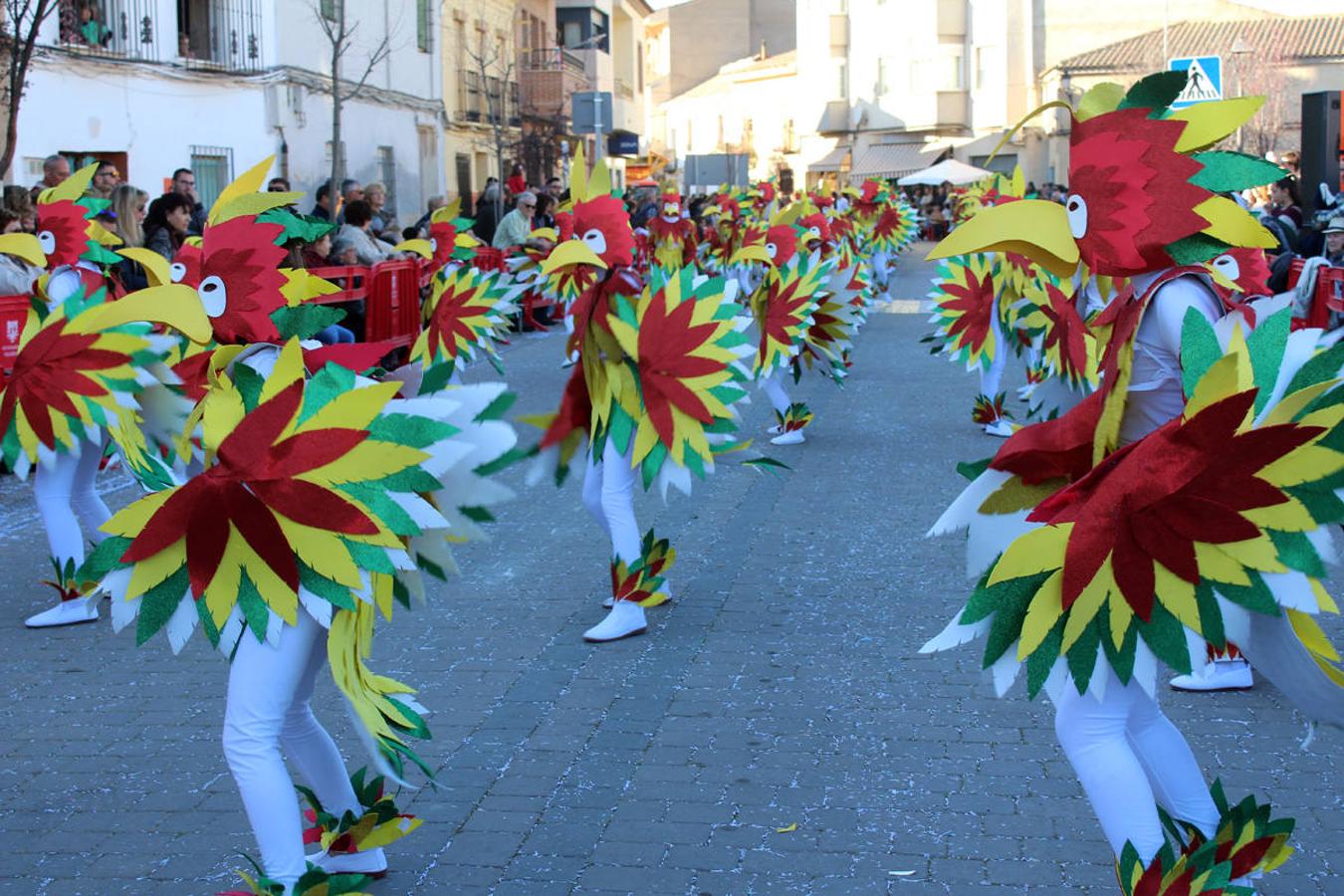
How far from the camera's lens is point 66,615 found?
7035 millimetres

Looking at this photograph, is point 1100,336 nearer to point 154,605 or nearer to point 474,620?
point 154,605

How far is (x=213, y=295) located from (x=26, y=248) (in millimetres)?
3360

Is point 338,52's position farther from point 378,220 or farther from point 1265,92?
point 1265,92

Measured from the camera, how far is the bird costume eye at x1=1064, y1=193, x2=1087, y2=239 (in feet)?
12.1

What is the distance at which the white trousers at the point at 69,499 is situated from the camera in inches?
274

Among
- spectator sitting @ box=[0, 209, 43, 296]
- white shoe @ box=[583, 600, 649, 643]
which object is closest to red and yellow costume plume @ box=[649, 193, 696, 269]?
spectator sitting @ box=[0, 209, 43, 296]

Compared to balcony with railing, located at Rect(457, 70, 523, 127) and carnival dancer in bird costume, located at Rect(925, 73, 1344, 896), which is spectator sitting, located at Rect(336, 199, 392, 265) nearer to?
carnival dancer in bird costume, located at Rect(925, 73, 1344, 896)

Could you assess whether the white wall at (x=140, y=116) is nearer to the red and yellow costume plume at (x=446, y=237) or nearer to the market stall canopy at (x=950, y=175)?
the red and yellow costume plume at (x=446, y=237)

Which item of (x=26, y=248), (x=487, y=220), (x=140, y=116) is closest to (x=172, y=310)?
(x=26, y=248)

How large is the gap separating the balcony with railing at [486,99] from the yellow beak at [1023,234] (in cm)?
3062

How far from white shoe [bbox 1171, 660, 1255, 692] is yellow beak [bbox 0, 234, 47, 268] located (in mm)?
4926

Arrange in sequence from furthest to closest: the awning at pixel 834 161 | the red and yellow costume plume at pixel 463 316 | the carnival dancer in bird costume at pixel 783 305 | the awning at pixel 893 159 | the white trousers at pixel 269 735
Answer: the awning at pixel 834 161
the awning at pixel 893 159
the red and yellow costume plume at pixel 463 316
the carnival dancer in bird costume at pixel 783 305
the white trousers at pixel 269 735

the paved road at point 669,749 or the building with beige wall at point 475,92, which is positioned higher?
the building with beige wall at point 475,92

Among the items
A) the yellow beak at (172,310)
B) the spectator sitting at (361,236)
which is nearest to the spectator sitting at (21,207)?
the spectator sitting at (361,236)
